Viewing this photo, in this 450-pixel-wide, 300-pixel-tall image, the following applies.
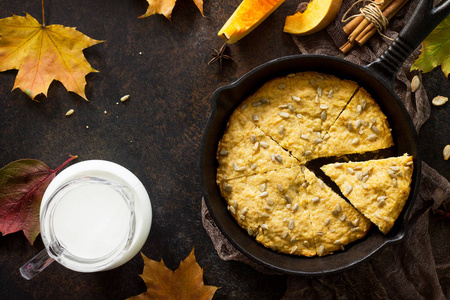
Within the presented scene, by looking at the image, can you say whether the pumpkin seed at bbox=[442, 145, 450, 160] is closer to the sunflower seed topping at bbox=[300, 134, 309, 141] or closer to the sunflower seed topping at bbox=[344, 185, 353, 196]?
the sunflower seed topping at bbox=[344, 185, 353, 196]

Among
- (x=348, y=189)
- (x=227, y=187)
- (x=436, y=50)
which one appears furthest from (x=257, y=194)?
(x=436, y=50)

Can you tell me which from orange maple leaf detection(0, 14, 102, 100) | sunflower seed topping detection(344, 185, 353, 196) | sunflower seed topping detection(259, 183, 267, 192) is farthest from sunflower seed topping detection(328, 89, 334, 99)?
orange maple leaf detection(0, 14, 102, 100)

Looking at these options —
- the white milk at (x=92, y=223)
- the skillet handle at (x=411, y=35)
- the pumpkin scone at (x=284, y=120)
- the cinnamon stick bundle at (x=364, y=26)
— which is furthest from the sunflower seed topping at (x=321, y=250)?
the cinnamon stick bundle at (x=364, y=26)

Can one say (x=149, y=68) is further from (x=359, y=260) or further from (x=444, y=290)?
(x=444, y=290)

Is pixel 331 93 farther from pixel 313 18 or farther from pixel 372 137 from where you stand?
pixel 313 18

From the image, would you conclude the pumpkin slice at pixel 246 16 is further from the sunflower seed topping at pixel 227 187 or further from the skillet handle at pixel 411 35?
the sunflower seed topping at pixel 227 187
